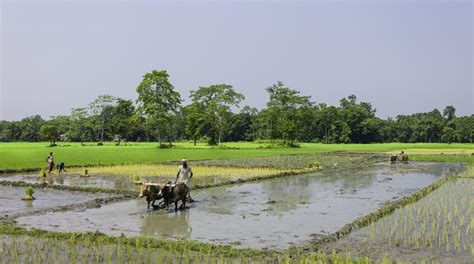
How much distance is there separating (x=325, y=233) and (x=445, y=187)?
1265cm

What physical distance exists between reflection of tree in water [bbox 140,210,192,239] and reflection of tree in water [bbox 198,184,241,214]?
1225mm

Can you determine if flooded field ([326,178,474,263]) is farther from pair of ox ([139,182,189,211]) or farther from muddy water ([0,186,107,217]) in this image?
muddy water ([0,186,107,217])

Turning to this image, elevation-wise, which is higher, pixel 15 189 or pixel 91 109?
pixel 91 109

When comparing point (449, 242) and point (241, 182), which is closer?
point (449, 242)

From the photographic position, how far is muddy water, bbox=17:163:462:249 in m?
10.9

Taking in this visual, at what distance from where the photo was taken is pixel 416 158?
45.1 metres

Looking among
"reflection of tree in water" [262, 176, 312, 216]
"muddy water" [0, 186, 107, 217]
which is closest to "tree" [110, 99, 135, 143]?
"reflection of tree in water" [262, 176, 312, 216]

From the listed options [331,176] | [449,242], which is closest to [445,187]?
[331,176]

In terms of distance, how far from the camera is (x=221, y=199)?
55.3 ft

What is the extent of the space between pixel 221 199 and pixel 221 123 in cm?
5657

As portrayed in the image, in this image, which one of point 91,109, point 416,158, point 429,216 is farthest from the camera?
point 91,109

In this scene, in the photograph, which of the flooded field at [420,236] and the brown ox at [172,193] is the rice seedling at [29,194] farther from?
the flooded field at [420,236]

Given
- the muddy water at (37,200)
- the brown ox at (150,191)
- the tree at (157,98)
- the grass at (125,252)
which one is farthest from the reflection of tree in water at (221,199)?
the tree at (157,98)

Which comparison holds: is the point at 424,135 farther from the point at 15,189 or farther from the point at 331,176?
the point at 15,189
